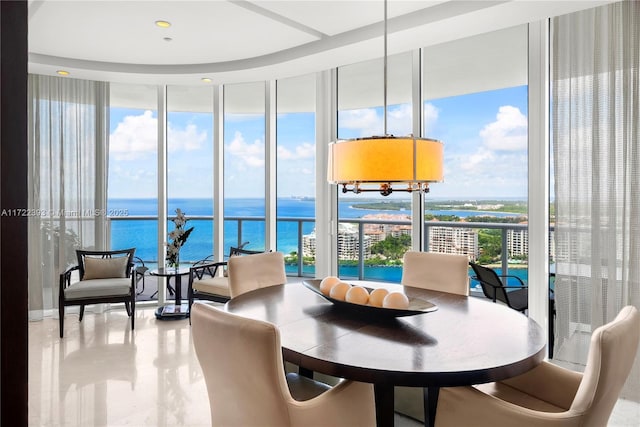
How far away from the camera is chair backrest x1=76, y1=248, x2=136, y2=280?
4520 mm

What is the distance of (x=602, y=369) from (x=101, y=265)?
4570 millimetres

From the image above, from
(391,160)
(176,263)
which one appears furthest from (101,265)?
(391,160)

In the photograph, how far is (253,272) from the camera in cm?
314

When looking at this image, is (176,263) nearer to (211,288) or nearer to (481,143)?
(211,288)

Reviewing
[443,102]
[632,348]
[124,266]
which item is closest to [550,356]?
[632,348]

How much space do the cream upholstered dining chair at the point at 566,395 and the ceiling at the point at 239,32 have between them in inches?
87.4

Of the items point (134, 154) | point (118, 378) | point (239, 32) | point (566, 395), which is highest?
point (239, 32)

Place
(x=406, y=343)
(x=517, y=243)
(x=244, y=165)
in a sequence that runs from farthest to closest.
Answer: (x=244, y=165), (x=517, y=243), (x=406, y=343)

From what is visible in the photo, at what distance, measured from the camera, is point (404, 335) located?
1.90m

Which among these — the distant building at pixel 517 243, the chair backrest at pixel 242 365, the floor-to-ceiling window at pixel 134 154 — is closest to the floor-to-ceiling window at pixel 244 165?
the floor-to-ceiling window at pixel 134 154

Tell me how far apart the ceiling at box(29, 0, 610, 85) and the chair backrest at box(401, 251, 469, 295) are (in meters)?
1.72

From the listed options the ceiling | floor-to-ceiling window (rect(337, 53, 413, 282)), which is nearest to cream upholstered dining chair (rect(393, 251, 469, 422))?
floor-to-ceiling window (rect(337, 53, 413, 282))

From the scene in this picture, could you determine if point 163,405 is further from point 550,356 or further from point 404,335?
point 550,356

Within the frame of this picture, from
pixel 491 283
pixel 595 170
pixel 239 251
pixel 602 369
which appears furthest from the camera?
pixel 239 251
